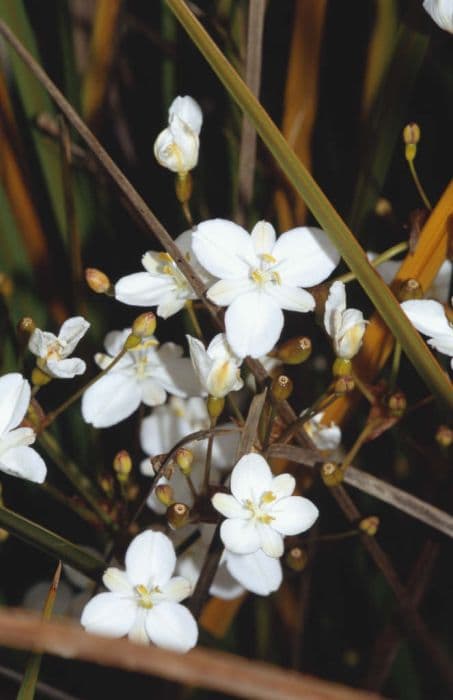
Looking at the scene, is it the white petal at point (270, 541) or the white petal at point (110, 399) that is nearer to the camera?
the white petal at point (270, 541)

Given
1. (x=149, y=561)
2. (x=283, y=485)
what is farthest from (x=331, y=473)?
(x=149, y=561)

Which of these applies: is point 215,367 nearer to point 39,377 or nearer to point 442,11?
point 39,377

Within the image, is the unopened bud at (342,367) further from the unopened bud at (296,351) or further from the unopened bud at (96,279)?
the unopened bud at (96,279)

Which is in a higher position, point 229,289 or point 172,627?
point 229,289

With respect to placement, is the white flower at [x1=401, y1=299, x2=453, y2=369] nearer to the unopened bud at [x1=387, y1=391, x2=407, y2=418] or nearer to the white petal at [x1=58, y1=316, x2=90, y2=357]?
the unopened bud at [x1=387, y1=391, x2=407, y2=418]

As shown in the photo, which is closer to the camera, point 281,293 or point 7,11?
point 281,293

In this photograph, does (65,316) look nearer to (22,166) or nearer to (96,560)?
(22,166)

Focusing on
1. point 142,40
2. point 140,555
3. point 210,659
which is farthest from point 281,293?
point 142,40

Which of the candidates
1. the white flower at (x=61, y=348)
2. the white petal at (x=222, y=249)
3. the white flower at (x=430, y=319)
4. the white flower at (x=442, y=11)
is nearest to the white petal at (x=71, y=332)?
the white flower at (x=61, y=348)
